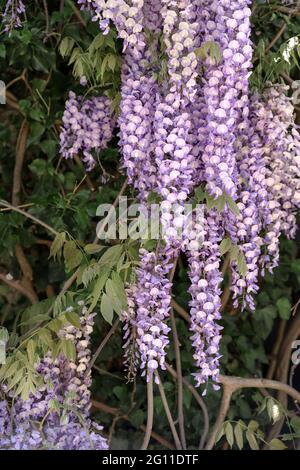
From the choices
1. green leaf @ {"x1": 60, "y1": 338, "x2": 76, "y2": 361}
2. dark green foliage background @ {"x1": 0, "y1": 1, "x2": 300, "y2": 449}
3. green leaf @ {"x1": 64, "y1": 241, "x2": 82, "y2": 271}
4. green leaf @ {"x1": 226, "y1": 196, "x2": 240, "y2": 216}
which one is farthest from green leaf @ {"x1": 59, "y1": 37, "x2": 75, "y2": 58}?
green leaf @ {"x1": 60, "y1": 338, "x2": 76, "y2": 361}

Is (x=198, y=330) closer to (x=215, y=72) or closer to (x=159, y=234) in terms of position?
(x=159, y=234)

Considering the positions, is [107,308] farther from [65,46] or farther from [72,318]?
→ [65,46]

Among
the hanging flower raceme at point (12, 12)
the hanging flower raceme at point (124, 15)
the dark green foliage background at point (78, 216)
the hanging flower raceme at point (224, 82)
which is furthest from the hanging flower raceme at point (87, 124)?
the hanging flower raceme at point (224, 82)

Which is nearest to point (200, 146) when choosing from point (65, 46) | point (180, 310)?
point (65, 46)

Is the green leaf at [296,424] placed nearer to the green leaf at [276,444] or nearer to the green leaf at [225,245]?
the green leaf at [276,444]

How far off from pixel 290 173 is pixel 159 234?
0.42 metres

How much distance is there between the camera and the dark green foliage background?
2.23 metres

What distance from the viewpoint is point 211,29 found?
1656mm

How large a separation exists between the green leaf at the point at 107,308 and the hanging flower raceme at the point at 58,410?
0.23 metres

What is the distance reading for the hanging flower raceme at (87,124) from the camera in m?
2.05

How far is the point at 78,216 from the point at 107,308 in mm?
596

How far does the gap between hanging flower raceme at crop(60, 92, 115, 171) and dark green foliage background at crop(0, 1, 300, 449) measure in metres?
0.06

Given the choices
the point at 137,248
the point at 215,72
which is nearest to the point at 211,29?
the point at 215,72

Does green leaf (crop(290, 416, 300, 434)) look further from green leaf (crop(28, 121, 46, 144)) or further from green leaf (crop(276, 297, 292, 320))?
green leaf (crop(28, 121, 46, 144))
